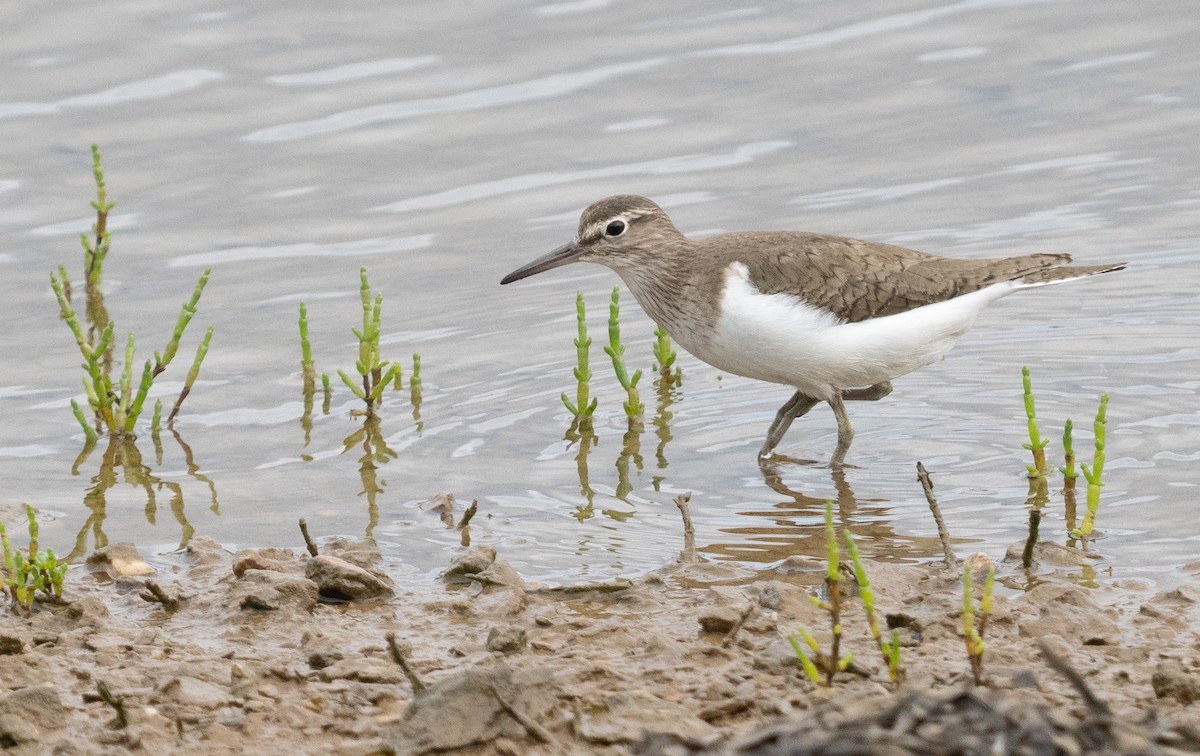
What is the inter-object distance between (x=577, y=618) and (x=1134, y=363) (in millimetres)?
4710

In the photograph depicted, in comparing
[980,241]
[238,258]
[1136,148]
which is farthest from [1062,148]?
[238,258]

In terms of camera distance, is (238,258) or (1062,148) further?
(1062,148)

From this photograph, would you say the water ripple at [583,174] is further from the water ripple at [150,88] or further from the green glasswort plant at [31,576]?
the green glasswort plant at [31,576]

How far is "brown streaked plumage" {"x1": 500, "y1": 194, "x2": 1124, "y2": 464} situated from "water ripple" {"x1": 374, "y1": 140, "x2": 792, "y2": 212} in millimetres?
3809

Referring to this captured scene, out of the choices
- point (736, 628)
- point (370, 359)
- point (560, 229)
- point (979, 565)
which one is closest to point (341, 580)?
point (736, 628)

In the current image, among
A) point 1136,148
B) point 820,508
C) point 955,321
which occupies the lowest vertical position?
point 820,508

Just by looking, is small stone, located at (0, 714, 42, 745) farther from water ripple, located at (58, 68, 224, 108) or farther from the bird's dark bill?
water ripple, located at (58, 68, 224, 108)

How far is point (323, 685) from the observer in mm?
4992

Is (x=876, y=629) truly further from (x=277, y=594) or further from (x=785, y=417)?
(x=785, y=417)

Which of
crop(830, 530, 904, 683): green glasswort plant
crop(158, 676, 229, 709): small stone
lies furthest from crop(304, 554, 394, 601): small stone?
crop(830, 530, 904, 683): green glasswort plant

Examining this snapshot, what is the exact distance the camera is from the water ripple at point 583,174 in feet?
40.8

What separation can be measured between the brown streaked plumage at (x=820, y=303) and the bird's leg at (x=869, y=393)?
0.01 m

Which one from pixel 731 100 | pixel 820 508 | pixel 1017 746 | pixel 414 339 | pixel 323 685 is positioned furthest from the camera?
pixel 731 100

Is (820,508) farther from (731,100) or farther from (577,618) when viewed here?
(731,100)
